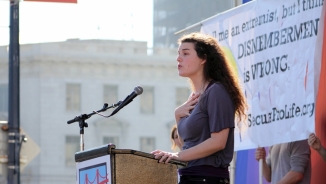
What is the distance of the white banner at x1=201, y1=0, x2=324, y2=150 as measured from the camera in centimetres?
599

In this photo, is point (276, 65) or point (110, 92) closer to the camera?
point (276, 65)

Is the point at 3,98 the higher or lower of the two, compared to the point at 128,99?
higher

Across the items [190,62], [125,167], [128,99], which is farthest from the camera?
[128,99]

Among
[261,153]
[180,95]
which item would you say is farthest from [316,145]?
[180,95]

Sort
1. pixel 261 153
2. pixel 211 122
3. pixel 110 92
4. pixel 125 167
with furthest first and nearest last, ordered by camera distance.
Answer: pixel 110 92 < pixel 261 153 < pixel 211 122 < pixel 125 167

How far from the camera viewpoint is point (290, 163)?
20.5 ft

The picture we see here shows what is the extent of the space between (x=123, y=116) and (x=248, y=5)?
5192cm

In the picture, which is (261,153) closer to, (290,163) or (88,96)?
(290,163)

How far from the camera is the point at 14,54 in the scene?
27.8 ft

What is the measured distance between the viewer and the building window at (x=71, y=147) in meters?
55.3

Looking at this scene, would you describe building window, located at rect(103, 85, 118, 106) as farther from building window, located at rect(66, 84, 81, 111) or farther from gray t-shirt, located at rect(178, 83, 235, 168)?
gray t-shirt, located at rect(178, 83, 235, 168)

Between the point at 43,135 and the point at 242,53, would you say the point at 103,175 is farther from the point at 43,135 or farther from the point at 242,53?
the point at 43,135

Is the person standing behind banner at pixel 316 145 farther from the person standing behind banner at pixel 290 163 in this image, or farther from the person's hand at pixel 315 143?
the person standing behind banner at pixel 290 163

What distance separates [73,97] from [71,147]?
3.58 m
